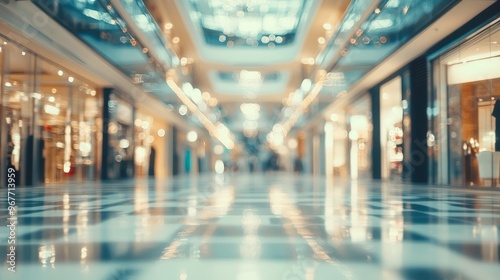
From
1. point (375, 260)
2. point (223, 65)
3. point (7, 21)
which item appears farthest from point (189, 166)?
point (375, 260)

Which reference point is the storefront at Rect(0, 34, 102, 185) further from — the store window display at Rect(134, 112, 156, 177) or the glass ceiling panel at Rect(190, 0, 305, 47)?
the store window display at Rect(134, 112, 156, 177)

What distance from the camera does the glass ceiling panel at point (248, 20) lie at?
2130 centimetres

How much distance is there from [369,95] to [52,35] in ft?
51.0

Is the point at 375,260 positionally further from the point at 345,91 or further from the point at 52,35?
the point at 345,91

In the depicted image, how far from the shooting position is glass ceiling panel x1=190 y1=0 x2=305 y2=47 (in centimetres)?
2130

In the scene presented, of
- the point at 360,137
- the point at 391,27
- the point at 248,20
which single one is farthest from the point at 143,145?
the point at 391,27

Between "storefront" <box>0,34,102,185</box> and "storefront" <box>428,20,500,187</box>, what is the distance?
41.4 ft

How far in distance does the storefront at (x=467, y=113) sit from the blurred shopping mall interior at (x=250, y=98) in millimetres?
60

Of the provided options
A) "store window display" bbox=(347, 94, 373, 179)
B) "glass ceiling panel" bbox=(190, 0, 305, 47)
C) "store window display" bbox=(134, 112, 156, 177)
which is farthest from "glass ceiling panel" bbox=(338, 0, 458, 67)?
"store window display" bbox=(134, 112, 156, 177)

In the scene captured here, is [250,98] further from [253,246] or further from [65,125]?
[253,246]

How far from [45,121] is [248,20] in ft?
35.0

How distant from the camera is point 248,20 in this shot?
23.4 metres

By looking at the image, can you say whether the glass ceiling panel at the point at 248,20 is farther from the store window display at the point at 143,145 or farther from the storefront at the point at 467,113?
the storefront at the point at 467,113

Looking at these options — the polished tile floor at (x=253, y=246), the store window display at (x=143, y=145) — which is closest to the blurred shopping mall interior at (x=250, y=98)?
the polished tile floor at (x=253, y=246)
